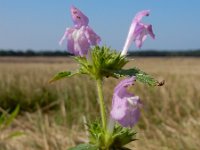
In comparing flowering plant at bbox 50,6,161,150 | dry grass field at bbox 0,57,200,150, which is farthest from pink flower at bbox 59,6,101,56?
dry grass field at bbox 0,57,200,150

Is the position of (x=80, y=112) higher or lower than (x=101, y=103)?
lower

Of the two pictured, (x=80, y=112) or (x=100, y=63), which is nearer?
(x=100, y=63)

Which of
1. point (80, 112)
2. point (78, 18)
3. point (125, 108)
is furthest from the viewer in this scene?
point (80, 112)

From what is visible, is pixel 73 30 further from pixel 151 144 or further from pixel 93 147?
pixel 151 144

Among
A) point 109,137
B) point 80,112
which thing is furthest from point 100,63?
point 80,112

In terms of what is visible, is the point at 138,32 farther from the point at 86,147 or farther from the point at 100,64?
the point at 86,147

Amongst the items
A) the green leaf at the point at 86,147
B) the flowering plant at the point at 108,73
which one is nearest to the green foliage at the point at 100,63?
the flowering plant at the point at 108,73

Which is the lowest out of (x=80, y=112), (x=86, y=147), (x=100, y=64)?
(x=80, y=112)
